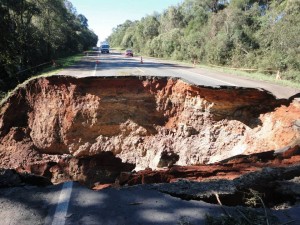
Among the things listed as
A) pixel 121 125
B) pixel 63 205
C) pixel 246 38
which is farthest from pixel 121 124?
pixel 246 38

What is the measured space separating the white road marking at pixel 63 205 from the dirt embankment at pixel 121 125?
5555mm

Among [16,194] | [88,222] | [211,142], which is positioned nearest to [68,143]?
[211,142]

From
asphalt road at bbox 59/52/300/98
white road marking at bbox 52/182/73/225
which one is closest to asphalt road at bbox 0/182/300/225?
white road marking at bbox 52/182/73/225

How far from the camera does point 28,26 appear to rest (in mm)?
24125

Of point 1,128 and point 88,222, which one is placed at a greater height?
point 88,222

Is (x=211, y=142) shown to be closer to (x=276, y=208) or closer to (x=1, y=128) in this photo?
(x=276, y=208)

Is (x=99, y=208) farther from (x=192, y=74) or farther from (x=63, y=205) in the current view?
(x=192, y=74)

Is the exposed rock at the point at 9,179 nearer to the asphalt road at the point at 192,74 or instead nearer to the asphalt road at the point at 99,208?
the asphalt road at the point at 99,208

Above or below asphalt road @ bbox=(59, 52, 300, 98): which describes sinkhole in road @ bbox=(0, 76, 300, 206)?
below

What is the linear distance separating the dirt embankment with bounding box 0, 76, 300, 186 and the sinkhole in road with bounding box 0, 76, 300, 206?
35 mm

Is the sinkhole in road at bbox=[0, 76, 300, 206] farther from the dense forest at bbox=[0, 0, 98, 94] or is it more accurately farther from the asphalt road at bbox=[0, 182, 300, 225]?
the dense forest at bbox=[0, 0, 98, 94]

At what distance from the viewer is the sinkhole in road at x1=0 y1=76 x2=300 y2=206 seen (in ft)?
34.2

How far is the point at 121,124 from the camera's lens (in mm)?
12500

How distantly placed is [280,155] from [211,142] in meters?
4.55
